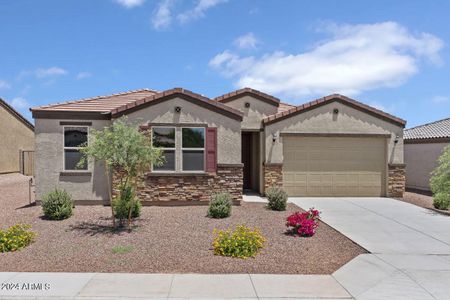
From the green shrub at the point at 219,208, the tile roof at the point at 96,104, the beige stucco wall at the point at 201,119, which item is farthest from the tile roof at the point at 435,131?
the tile roof at the point at 96,104

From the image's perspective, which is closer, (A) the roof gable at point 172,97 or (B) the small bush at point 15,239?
(B) the small bush at point 15,239

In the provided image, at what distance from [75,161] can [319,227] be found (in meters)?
8.86

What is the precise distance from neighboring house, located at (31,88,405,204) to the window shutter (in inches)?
1.5

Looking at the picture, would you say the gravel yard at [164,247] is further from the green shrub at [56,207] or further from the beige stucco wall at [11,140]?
the beige stucco wall at [11,140]

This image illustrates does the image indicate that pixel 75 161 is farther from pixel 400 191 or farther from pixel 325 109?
→ pixel 400 191

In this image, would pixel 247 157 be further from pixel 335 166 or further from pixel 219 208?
pixel 219 208

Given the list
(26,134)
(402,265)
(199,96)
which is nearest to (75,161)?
(199,96)

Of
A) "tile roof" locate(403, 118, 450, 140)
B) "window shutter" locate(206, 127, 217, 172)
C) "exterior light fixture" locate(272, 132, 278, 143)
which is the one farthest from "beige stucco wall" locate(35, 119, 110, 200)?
"tile roof" locate(403, 118, 450, 140)

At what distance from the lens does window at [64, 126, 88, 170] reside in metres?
13.7

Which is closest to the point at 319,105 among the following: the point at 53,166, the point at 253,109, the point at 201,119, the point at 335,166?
the point at 335,166

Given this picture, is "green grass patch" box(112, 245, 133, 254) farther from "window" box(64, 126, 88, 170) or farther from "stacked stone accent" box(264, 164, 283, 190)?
"stacked stone accent" box(264, 164, 283, 190)

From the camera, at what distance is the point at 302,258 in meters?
7.95

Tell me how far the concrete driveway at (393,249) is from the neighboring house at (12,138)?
23286mm

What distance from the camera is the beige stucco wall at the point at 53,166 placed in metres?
13.5
